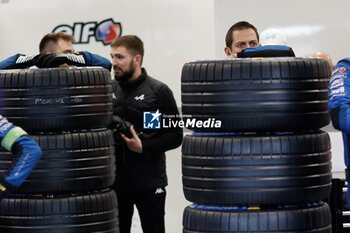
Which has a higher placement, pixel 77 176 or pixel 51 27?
pixel 51 27

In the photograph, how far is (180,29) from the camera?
27.2 ft

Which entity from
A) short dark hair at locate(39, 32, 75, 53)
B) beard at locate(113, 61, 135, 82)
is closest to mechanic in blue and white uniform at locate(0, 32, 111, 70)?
short dark hair at locate(39, 32, 75, 53)

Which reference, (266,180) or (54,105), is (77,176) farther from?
(266,180)

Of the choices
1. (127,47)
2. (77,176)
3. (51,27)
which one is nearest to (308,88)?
(77,176)

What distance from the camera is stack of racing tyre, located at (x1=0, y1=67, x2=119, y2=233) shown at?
17.1 ft

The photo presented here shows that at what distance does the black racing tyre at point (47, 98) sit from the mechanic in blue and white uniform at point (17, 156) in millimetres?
768

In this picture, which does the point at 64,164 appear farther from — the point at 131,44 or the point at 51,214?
the point at 131,44

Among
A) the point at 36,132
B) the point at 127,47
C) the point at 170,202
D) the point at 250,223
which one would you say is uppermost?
the point at 127,47

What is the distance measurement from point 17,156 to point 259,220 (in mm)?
1361

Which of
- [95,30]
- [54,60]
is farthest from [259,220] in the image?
[95,30]

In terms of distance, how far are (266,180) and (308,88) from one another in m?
0.58

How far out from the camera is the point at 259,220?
4.64 meters

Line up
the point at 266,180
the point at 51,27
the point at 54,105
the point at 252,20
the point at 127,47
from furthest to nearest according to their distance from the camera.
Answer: the point at 51,27, the point at 252,20, the point at 127,47, the point at 54,105, the point at 266,180

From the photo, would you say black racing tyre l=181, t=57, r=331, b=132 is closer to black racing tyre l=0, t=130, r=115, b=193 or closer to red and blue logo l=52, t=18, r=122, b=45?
black racing tyre l=0, t=130, r=115, b=193
